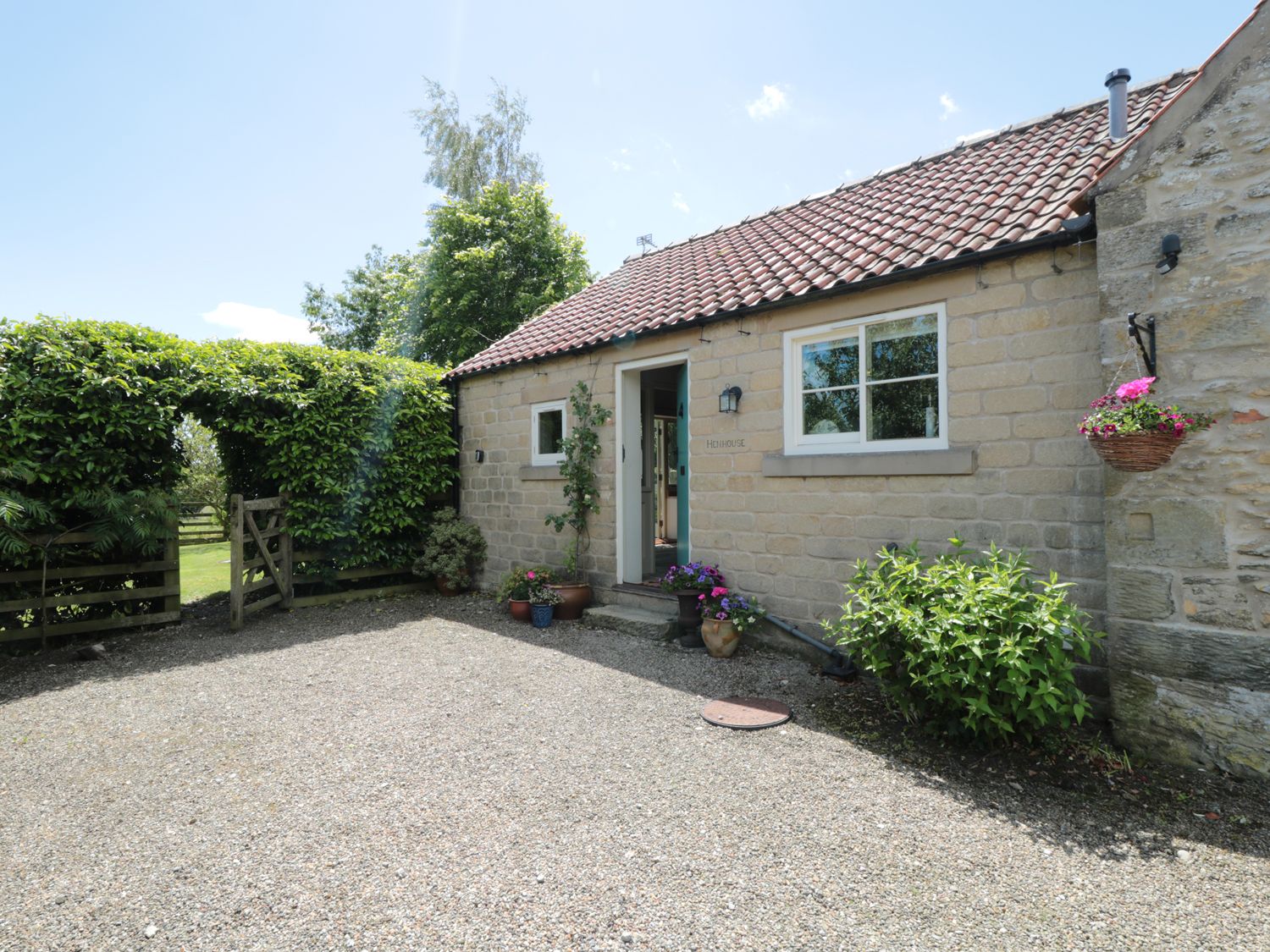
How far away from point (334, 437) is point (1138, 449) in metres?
8.45

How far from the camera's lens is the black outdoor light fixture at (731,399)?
633cm

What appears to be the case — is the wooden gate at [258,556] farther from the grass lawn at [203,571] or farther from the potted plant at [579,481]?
the potted plant at [579,481]

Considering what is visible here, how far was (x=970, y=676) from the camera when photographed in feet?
11.3

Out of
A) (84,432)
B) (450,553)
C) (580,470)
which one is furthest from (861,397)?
(84,432)

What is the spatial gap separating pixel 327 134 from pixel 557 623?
10213mm

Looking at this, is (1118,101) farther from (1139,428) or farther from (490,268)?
(490,268)

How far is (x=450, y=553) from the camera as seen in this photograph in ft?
31.0

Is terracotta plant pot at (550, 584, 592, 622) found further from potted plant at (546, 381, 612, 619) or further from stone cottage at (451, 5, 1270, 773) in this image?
stone cottage at (451, 5, 1270, 773)

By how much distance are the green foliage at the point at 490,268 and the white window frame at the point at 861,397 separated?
15120 mm

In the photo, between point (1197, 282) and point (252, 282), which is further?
point (252, 282)

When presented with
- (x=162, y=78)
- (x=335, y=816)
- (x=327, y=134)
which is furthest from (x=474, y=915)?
(x=327, y=134)

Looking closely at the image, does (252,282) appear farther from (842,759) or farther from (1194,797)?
(1194,797)

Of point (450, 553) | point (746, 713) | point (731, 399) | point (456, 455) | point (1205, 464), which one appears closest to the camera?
point (1205, 464)

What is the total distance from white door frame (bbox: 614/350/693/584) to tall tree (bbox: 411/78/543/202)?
1835 centimetres
